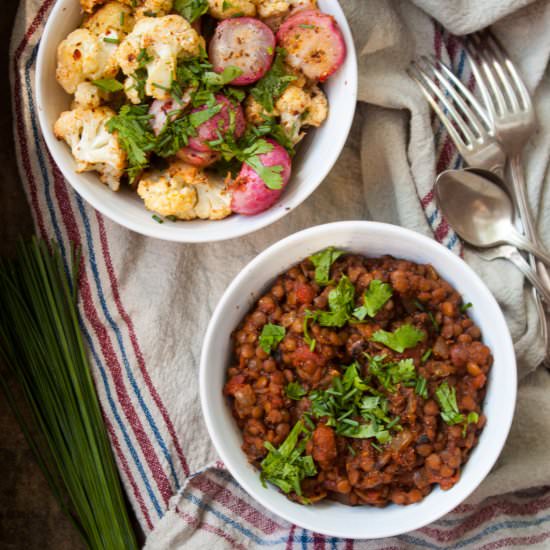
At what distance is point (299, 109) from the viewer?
1.90m

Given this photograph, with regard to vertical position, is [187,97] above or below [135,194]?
above

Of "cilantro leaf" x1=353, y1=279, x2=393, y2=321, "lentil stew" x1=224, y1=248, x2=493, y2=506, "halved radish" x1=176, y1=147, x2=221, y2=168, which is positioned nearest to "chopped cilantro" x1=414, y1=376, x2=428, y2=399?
"lentil stew" x1=224, y1=248, x2=493, y2=506

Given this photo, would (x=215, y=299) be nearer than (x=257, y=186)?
No

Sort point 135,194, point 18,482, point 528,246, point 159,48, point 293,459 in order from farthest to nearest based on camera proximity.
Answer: point 18,482, point 528,246, point 135,194, point 293,459, point 159,48

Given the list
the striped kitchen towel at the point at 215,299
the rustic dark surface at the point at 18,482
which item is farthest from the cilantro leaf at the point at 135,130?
the rustic dark surface at the point at 18,482

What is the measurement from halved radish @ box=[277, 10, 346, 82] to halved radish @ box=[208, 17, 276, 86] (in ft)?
0.18

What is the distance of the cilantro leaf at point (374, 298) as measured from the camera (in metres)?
1.85

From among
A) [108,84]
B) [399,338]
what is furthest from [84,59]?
[399,338]

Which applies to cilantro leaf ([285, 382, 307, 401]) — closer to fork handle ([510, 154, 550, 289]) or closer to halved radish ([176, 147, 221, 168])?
halved radish ([176, 147, 221, 168])

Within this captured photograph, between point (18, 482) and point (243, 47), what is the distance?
1494 millimetres

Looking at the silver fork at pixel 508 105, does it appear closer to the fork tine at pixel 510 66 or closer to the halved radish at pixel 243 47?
the fork tine at pixel 510 66

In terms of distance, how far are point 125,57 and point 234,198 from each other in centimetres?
42

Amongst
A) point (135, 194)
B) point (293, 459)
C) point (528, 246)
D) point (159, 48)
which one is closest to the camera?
point (159, 48)

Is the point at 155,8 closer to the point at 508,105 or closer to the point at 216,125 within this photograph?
the point at 216,125
